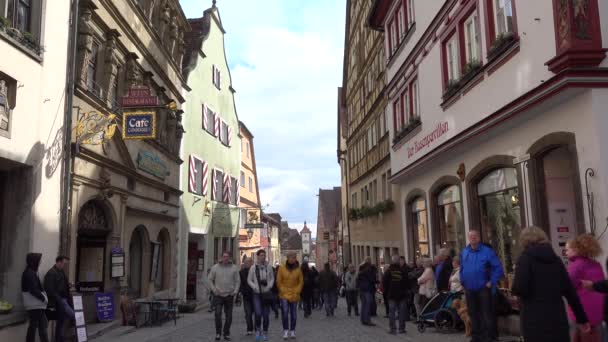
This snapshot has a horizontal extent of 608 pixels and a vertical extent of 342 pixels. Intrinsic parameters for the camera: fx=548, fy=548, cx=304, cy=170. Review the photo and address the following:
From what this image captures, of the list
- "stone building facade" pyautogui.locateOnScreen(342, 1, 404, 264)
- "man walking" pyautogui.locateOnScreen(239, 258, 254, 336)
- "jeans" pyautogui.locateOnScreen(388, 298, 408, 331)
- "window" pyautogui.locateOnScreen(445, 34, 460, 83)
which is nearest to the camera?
"man walking" pyautogui.locateOnScreen(239, 258, 254, 336)

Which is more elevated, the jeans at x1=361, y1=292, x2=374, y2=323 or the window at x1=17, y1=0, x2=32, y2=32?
the window at x1=17, y1=0, x2=32, y2=32

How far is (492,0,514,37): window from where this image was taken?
9.96m

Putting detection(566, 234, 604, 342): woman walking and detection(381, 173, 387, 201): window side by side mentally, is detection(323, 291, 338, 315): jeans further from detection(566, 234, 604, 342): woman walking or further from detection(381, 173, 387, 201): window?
detection(566, 234, 604, 342): woman walking

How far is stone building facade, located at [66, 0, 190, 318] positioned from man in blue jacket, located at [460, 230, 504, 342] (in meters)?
8.35

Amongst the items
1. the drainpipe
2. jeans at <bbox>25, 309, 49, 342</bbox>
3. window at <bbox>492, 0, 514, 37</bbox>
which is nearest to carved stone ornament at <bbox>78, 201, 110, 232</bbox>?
the drainpipe

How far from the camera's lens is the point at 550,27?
8352 millimetres

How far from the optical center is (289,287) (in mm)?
10695

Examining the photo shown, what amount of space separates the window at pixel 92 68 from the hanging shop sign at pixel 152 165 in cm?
319

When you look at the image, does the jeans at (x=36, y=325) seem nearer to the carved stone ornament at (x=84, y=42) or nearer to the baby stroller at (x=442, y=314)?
the carved stone ornament at (x=84, y=42)

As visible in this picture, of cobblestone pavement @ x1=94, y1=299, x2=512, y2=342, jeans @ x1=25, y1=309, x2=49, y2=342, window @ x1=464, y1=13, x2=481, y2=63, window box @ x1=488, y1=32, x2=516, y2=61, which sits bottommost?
cobblestone pavement @ x1=94, y1=299, x2=512, y2=342

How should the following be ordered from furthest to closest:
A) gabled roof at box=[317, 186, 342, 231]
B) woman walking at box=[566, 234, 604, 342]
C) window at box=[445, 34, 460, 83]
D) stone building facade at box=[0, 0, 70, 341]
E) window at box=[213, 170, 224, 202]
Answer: gabled roof at box=[317, 186, 342, 231]
window at box=[213, 170, 224, 202]
window at box=[445, 34, 460, 83]
stone building facade at box=[0, 0, 70, 341]
woman walking at box=[566, 234, 604, 342]

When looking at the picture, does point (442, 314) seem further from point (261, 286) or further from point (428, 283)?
point (261, 286)

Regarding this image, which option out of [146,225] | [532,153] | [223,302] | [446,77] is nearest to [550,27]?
[532,153]

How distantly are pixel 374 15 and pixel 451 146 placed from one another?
33.0 feet
